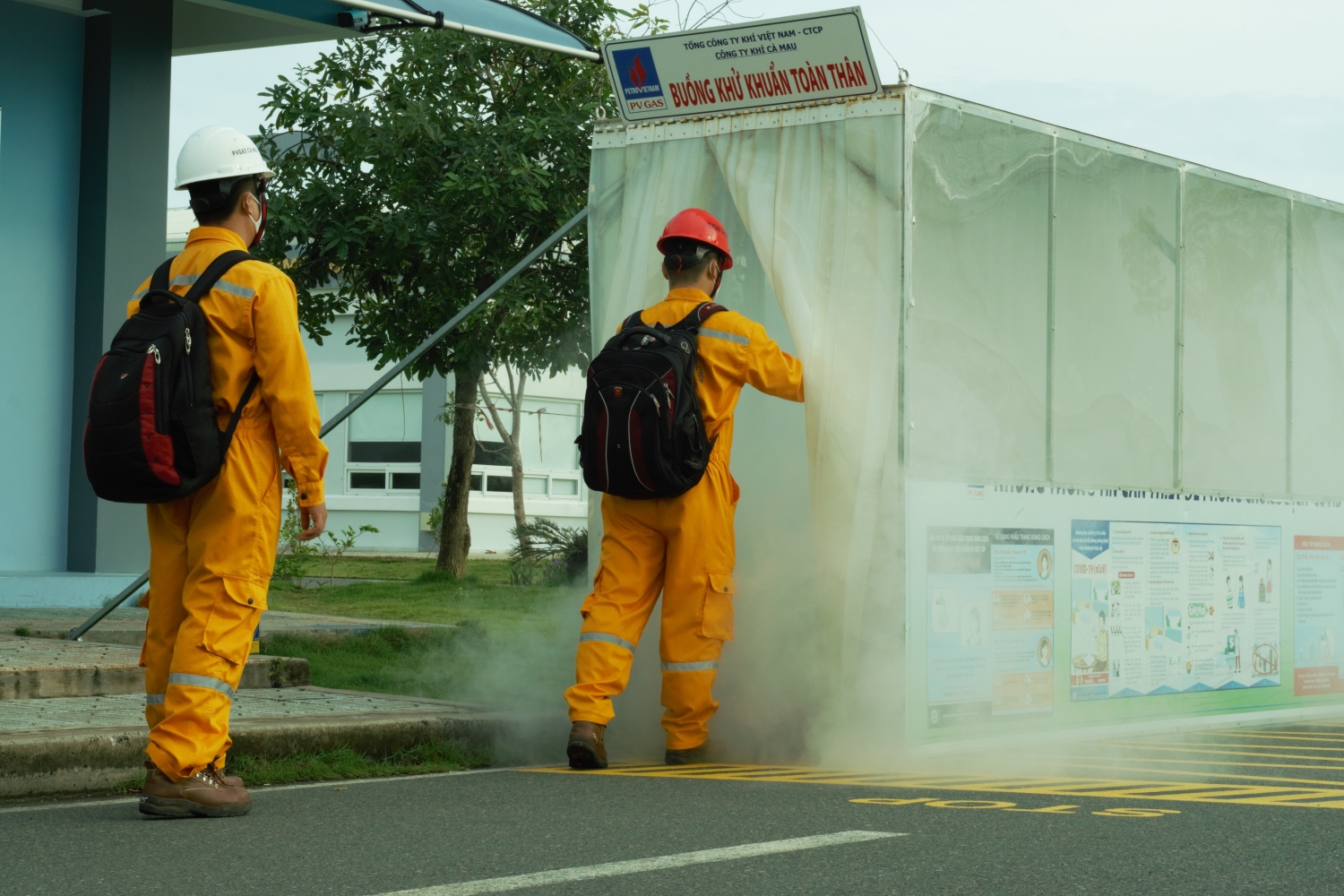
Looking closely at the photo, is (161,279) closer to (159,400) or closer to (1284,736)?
(159,400)

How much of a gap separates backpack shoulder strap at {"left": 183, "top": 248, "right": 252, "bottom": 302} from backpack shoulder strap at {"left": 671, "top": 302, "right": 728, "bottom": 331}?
1.58 meters

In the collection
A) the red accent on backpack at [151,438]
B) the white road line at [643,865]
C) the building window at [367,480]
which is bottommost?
the white road line at [643,865]

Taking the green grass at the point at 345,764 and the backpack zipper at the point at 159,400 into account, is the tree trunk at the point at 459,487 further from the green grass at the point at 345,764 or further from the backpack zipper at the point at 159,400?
the backpack zipper at the point at 159,400

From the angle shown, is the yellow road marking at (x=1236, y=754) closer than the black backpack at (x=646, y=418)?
No

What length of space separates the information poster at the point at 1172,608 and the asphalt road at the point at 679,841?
5.63 ft

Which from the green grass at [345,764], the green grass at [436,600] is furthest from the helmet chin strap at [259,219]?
the green grass at [436,600]

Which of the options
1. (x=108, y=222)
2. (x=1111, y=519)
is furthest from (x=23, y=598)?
(x=1111, y=519)

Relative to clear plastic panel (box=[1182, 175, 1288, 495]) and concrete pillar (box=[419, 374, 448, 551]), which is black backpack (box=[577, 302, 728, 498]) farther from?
concrete pillar (box=[419, 374, 448, 551])

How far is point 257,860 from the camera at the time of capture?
4.00m

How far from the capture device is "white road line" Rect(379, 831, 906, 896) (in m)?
3.62

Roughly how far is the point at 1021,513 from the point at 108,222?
243 inches

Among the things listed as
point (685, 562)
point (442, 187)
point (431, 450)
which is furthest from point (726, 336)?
point (431, 450)

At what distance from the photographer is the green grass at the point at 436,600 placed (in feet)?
42.4

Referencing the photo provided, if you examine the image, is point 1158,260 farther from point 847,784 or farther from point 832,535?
point 847,784
